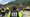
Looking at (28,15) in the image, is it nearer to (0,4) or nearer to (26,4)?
(26,4)

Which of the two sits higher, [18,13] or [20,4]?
[20,4]

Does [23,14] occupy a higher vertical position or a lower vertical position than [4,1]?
lower

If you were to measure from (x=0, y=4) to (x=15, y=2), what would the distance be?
0.21 metres

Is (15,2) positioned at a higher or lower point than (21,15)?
higher

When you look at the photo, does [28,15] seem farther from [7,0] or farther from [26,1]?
[7,0]

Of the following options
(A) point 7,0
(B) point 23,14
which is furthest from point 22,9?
(A) point 7,0

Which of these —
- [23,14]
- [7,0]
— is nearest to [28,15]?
[23,14]

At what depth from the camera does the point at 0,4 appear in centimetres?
81

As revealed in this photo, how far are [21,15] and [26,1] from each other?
200 mm

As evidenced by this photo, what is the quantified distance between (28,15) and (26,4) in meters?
0.15

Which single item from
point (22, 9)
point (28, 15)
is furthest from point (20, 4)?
point (28, 15)

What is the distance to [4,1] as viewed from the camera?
0.82m

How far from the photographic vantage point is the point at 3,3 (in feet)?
2.67

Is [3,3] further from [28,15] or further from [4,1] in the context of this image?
[28,15]
